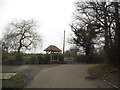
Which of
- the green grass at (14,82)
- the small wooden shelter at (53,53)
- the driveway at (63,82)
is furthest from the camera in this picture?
the small wooden shelter at (53,53)

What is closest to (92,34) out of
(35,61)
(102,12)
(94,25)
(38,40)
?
(94,25)

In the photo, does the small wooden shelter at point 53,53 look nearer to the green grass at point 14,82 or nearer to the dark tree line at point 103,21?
the dark tree line at point 103,21

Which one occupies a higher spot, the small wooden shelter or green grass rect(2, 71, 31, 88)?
the small wooden shelter

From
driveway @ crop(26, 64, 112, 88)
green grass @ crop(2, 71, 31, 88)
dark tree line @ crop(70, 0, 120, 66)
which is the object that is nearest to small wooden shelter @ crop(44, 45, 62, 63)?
dark tree line @ crop(70, 0, 120, 66)

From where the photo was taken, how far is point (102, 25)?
108ft

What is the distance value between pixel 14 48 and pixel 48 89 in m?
41.4

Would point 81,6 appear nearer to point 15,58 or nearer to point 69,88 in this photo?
point 15,58

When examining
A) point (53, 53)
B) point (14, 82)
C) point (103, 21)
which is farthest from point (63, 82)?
point (53, 53)

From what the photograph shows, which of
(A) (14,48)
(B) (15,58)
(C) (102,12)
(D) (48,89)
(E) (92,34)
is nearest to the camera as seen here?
(D) (48,89)

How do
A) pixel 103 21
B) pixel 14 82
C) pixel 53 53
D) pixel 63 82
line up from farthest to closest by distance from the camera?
pixel 53 53, pixel 103 21, pixel 63 82, pixel 14 82

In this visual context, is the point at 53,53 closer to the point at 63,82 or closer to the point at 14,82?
the point at 63,82

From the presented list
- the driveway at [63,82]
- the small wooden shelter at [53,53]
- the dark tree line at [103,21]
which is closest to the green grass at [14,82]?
the driveway at [63,82]

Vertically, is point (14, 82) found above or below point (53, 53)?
below

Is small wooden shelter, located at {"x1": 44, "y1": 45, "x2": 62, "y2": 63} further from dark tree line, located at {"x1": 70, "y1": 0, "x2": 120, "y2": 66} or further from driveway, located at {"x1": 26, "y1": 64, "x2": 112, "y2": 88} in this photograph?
driveway, located at {"x1": 26, "y1": 64, "x2": 112, "y2": 88}
